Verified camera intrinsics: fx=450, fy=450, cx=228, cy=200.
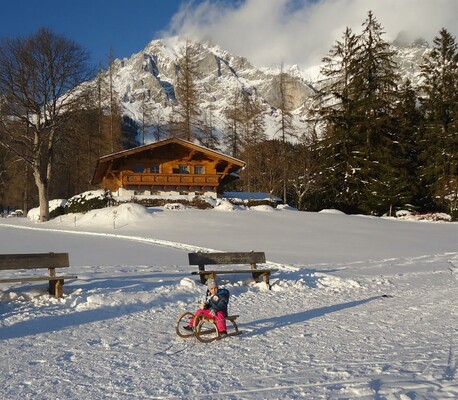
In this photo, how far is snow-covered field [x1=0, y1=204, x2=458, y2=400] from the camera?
189 inches

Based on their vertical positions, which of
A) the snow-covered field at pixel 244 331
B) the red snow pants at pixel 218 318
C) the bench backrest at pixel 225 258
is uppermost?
the bench backrest at pixel 225 258

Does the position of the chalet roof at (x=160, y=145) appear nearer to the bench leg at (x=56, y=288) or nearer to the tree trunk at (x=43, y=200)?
the tree trunk at (x=43, y=200)

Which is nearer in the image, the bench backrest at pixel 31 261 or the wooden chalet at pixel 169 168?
the bench backrest at pixel 31 261

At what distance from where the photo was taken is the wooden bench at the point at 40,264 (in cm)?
853

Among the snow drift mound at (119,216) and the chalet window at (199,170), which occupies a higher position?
the chalet window at (199,170)

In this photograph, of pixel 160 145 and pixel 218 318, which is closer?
pixel 218 318

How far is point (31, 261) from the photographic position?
28.7 ft

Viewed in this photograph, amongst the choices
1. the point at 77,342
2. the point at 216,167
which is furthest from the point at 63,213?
the point at 77,342

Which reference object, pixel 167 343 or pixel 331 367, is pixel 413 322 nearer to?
pixel 331 367

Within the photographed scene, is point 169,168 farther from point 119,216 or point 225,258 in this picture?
point 225,258

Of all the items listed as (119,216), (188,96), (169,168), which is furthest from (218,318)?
(188,96)

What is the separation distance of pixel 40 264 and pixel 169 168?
2814 centimetres

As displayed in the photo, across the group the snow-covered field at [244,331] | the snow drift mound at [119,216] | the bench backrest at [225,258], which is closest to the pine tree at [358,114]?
the snow drift mound at [119,216]

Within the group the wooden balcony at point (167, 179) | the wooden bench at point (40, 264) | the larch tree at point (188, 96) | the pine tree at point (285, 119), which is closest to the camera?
the wooden bench at point (40, 264)
